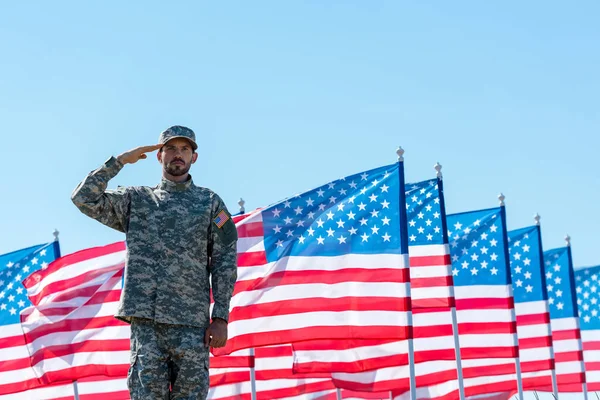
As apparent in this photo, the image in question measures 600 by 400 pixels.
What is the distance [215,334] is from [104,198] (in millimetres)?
964

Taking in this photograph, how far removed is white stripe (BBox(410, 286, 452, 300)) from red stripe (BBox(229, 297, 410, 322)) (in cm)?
174

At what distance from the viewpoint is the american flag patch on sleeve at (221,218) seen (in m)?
6.01

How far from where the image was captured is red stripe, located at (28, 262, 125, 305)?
46.1 feet

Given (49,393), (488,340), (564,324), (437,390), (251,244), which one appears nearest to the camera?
(251,244)

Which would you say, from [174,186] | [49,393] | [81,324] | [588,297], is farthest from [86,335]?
[588,297]

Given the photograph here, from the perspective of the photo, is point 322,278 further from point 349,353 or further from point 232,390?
point 232,390

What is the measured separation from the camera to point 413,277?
14.2m

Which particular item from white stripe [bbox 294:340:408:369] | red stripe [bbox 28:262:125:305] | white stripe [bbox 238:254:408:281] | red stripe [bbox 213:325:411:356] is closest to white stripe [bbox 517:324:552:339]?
white stripe [bbox 294:340:408:369]

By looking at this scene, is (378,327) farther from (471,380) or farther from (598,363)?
(598,363)

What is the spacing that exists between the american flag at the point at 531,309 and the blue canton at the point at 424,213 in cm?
359

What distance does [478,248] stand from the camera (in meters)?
15.9

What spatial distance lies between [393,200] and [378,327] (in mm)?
1624

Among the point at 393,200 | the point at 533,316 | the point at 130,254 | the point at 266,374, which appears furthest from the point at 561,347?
the point at 130,254

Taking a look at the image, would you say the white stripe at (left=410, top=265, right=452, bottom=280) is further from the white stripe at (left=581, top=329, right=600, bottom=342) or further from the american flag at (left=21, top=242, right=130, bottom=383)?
the white stripe at (left=581, top=329, right=600, bottom=342)
